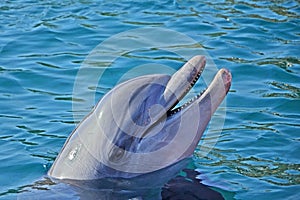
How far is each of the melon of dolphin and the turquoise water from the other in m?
0.62

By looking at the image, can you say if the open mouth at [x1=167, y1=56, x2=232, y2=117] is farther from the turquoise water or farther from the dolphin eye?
the turquoise water

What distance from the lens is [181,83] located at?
763 cm

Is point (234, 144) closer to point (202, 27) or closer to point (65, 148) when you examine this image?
point (65, 148)

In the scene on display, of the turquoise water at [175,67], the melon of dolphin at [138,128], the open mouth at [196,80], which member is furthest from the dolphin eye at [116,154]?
the turquoise water at [175,67]

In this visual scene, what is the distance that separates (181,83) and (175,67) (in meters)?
4.29

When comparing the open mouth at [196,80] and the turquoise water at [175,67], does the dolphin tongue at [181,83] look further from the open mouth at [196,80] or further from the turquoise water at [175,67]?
the turquoise water at [175,67]

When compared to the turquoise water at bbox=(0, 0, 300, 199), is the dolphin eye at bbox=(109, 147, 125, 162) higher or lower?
higher

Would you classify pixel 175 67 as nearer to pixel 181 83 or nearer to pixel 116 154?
pixel 181 83

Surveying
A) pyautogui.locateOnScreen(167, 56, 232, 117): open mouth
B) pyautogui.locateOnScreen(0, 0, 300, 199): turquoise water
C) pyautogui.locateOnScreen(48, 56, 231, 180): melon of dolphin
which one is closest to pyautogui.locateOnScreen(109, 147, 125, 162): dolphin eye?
pyautogui.locateOnScreen(48, 56, 231, 180): melon of dolphin

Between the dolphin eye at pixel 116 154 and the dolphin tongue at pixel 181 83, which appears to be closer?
the dolphin eye at pixel 116 154

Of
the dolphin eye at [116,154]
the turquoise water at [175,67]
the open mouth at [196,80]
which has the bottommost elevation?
the turquoise water at [175,67]

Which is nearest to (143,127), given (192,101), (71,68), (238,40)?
(192,101)

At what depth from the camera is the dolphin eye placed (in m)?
7.45

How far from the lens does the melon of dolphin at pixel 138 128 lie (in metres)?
7.42
